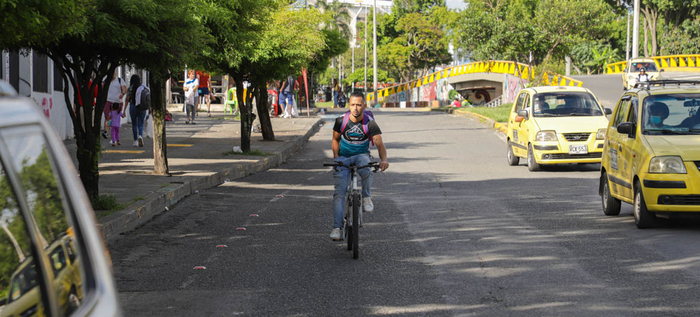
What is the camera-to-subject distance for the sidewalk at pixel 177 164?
36.0ft

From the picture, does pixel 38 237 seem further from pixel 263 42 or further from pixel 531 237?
pixel 263 42

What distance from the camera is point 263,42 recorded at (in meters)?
19.7

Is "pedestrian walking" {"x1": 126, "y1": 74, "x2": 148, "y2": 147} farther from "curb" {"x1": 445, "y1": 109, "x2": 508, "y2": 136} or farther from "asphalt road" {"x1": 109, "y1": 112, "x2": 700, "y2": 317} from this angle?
"curb" {"x1": 445, "y1": 109, "x2": 508, "y2": 136}

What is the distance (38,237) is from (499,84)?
69233 mm

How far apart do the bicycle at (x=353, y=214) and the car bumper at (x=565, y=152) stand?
896 centimetres

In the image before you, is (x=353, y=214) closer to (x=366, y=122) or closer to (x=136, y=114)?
(x=366, y=122)

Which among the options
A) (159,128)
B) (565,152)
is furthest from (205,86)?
(159,128)

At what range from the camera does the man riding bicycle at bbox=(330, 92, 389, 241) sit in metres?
8.88

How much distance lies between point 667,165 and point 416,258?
11.2ft

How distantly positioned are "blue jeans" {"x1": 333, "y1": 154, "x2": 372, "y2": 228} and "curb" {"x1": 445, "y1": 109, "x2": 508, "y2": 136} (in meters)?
17.0

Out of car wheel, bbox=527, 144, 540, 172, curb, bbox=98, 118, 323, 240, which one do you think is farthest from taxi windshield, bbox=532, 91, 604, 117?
curb, bbox=98, 118, 323, 240

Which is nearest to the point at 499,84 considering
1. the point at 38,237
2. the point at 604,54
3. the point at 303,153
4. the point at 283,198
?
the point at 604,54

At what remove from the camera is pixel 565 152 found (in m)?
17.2

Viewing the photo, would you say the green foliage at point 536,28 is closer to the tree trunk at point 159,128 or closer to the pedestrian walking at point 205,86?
the pedestrian walking at point 205,86
